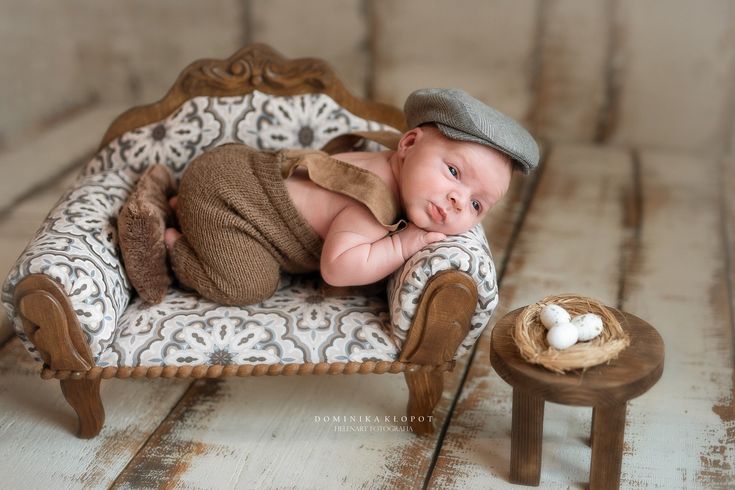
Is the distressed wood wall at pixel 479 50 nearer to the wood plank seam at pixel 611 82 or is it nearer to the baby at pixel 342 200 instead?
the wood plank seam at pixel 611 82

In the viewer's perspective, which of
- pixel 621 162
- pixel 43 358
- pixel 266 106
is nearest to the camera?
pixel 43 358

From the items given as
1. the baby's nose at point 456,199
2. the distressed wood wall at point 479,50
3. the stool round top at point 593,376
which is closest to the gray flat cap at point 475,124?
the baby's nose at point 456,199

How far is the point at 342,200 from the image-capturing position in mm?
2188

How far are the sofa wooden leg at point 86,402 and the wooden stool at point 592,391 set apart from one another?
38.5 inches

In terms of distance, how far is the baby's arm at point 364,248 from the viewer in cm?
208

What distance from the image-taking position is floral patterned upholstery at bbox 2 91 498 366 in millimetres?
2002

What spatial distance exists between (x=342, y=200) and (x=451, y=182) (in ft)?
0.97

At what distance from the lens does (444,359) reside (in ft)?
6.84

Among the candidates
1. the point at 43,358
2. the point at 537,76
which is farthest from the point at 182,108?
the point at 537,76

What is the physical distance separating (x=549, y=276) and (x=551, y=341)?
46.4 inches

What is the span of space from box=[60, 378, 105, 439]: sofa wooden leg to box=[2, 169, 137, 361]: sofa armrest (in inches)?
4.3

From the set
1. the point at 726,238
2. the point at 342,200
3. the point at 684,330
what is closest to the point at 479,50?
the point at 726,238

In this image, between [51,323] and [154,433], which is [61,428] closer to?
[154,433]

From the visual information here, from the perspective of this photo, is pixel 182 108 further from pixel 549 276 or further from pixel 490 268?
pixel 549 276
